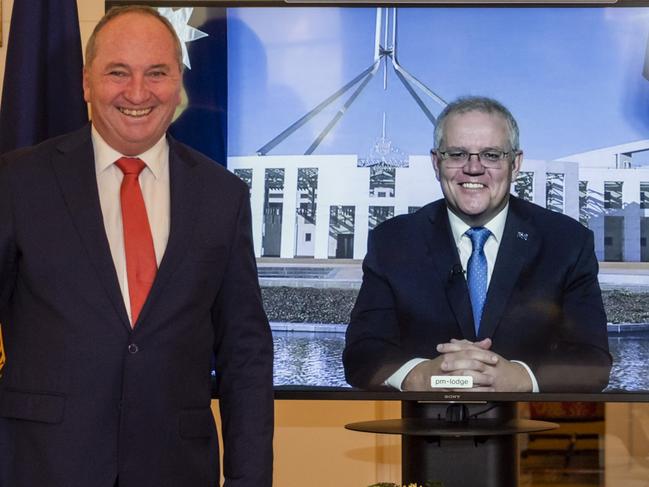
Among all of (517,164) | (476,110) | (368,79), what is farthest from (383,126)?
(517,164)

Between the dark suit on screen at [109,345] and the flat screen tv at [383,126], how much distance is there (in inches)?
24.5

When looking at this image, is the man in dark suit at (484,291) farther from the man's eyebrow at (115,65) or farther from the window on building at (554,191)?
the man's eyebrow at (115,65)

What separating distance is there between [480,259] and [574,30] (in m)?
0.71

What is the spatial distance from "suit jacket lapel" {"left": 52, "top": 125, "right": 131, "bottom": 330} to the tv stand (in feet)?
3.14

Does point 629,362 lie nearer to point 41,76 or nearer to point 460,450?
point 460,450

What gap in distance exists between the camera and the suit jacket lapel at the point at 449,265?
329 centimetres

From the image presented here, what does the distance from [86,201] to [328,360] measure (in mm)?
988

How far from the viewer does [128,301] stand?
2.62 m

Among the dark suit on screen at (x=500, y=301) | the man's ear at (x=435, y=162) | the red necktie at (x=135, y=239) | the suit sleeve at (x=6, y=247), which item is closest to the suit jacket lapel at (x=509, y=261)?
the dark suit on screen at (x=500, y=301)

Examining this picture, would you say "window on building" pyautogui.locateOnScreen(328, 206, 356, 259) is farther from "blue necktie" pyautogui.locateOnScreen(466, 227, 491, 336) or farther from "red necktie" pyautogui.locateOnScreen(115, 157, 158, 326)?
"red necktie" pyautogui.locateOnScreen(115, 157, 158, 326)

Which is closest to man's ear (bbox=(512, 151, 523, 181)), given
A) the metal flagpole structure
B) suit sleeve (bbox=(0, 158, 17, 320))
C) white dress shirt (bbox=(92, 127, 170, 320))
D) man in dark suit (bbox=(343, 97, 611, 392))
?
man in dark suit (bbox=(343, 97, 611, 392))

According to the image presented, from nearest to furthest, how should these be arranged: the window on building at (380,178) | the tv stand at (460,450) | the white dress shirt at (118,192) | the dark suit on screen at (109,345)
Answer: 1. the dark suit on screen at (109,345)
2. the white dress shirt at (118,192)
3. the tv stand at (460,450)
4. the window on building at (380,178)

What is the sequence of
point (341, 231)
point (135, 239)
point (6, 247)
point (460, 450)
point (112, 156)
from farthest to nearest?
point (341, 231)
point (460, 450)
point (112, 156)
point (135, 239)
point (6, 247)

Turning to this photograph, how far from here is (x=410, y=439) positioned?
3.31 metres
